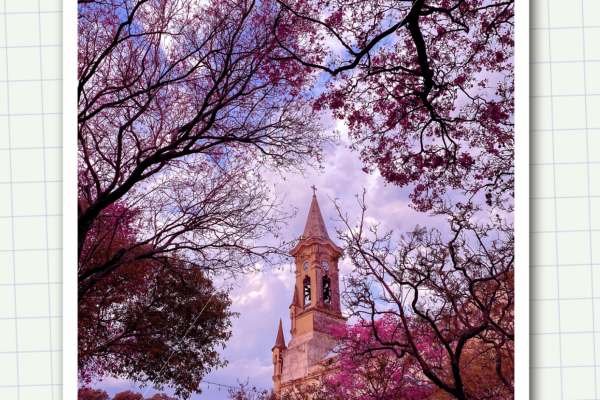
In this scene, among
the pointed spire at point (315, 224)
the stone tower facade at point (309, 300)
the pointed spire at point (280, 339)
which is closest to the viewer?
the pointed spire at point (280, 339)

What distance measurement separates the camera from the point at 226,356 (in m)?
2.47
